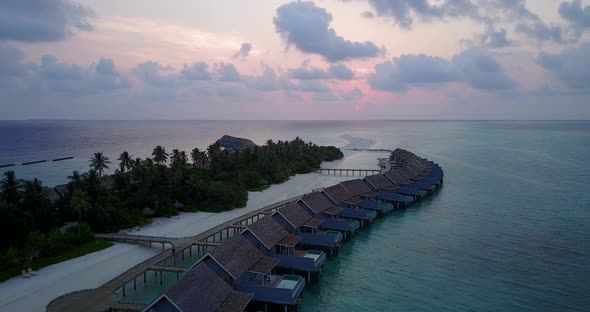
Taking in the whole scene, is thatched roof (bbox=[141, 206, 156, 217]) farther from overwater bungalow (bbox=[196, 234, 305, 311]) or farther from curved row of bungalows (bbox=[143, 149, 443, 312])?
overwater bungalow (bbox=[196, 234, 305, 311])

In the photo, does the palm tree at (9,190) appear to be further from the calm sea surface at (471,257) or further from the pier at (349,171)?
the pier at (349,171)

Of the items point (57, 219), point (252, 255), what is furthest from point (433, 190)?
point (57, 219)

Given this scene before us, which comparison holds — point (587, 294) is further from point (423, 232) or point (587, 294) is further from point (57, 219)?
point (57, 219)

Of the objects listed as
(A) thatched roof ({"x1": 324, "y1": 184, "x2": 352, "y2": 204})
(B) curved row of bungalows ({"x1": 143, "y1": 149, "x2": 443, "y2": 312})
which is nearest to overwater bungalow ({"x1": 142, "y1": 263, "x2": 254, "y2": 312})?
(B) curved row of bungalows ({"x1": 143, "y1": 149, "x2": 443, "y2": 312})

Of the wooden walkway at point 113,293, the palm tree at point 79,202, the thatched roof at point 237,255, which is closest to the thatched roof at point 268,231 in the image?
the thatched roof at point 237,255

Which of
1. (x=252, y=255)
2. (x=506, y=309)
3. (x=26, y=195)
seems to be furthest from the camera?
(x=26, y=195)

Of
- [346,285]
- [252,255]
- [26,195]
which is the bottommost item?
[346,285]

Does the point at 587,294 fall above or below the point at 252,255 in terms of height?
below
